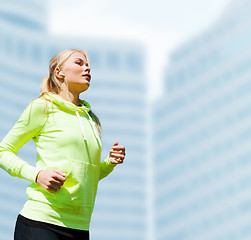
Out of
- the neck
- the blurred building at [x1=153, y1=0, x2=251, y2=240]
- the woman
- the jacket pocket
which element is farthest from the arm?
the blurred building at [x1=153, y1=0, x2=251, y2=240]

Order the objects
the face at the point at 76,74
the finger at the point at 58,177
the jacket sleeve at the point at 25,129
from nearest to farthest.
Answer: the finger at the point at 58,177 < the jacket sleeve at the point at 25,129 < the face at the point at 76,74

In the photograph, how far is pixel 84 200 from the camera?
352 cm

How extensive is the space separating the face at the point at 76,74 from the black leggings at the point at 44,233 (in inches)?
37.0

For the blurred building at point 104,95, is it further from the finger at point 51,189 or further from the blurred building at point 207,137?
the finger at point 51,189

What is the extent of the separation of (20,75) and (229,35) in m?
50.1

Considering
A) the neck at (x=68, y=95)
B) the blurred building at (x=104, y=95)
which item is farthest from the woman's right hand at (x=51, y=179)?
the blurred building at (x=104, y=95)

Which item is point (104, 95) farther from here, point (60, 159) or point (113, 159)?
point (60, 159)

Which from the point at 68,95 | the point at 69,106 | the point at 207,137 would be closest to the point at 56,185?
the point at 69,106

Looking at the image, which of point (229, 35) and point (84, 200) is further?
point (229, 35)

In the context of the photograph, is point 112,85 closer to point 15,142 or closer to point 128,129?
point 128,129

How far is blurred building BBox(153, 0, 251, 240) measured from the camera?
4658 inches

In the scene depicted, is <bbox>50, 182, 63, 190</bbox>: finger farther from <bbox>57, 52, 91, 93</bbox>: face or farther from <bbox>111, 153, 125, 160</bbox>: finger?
<bbox>57, 52, 91, 93</bbox>: face

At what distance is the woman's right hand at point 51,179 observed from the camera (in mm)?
3340

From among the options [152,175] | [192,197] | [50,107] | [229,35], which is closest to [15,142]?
[50,107]
